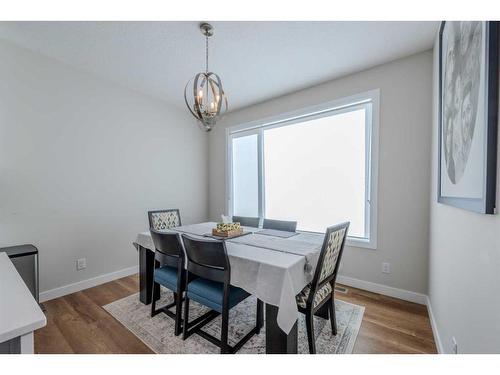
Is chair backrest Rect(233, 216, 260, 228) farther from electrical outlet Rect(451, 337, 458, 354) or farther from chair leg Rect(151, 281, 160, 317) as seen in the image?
electrical outlet Rect(451, 337, 458, 354)

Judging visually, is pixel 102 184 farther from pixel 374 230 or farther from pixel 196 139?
pixel 374 230

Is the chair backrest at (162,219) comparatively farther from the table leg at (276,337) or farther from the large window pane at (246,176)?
the table leg at (276,337)

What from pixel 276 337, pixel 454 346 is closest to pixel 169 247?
pixel 276 337

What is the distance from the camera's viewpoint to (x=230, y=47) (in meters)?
2.21

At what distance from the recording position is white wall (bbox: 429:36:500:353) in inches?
32.6

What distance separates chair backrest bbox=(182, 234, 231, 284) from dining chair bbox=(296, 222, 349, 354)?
1.91ft

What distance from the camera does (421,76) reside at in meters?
2.29

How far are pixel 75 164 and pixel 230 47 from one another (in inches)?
88.9

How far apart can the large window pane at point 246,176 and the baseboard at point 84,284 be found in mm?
1907

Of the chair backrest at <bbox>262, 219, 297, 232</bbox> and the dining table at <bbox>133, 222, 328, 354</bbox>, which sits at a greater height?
the chair backrest at <bbox>262, 219, 297, 232</bbox>

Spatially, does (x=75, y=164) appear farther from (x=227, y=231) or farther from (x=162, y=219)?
(x=227, y=231)

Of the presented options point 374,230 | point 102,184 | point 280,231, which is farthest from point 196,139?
point 374,230

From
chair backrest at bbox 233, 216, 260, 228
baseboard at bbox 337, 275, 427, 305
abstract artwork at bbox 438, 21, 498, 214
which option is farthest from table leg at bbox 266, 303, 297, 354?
baseboard at bbox 337, 275, 427, 305

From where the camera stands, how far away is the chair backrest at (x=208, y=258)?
4.83 feet
